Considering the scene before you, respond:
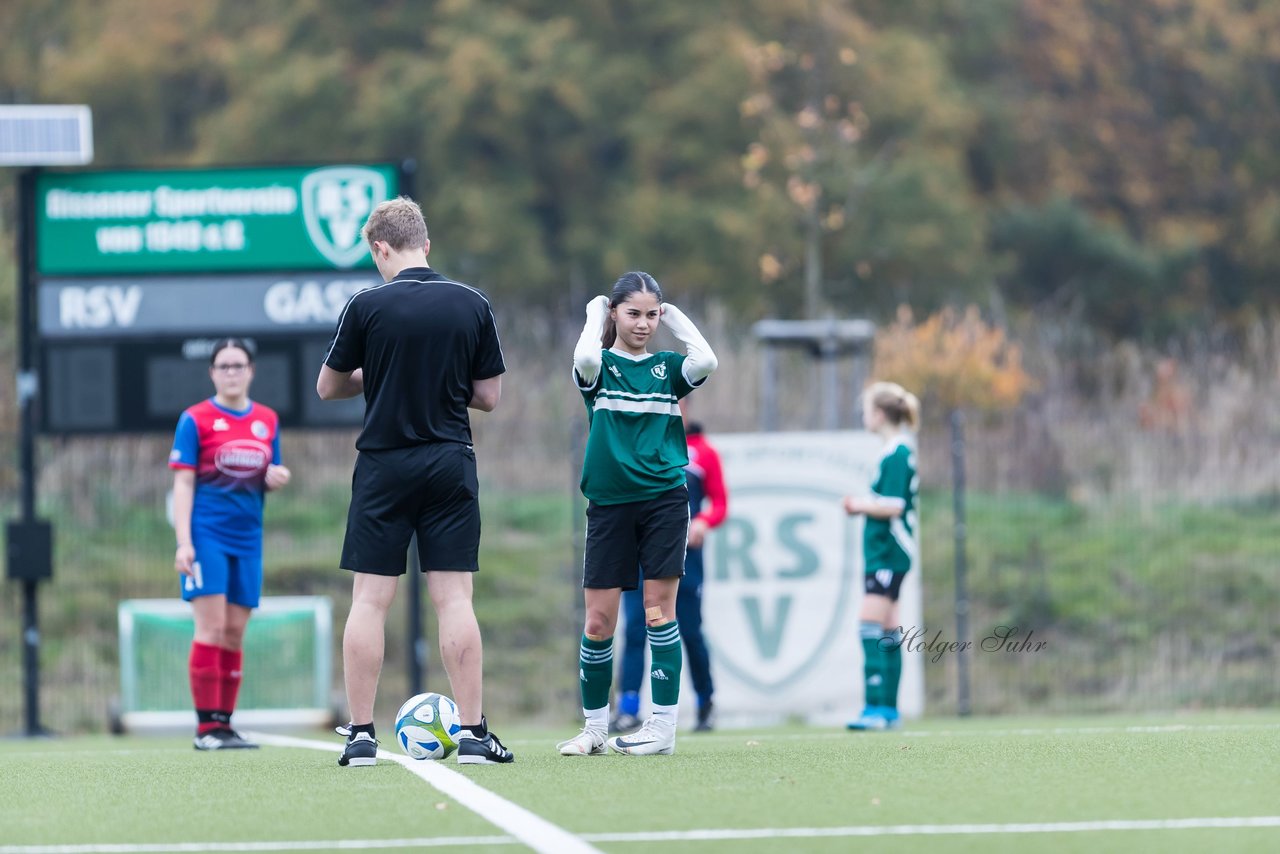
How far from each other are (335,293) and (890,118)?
2121 centimetres

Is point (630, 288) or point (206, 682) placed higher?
point (630, 288)

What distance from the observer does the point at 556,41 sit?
32438 millimetres

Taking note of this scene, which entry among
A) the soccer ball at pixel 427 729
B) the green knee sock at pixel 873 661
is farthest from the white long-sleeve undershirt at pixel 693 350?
the green knee sock at pixel 873 661

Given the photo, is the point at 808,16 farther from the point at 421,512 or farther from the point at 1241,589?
the point at 421,512

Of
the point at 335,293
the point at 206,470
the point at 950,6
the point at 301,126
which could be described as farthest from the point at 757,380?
the point at 950,6

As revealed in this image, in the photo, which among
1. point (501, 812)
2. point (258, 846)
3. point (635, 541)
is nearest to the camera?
point (258, 846)

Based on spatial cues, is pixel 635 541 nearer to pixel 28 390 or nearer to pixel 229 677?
pixel 229 677

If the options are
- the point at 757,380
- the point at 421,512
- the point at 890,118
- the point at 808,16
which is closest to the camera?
the point at 421,512

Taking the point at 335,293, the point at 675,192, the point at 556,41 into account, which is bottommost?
the point at 335,293

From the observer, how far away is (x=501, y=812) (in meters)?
5.64

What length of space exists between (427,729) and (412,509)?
2.85ft

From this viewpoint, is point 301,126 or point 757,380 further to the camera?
point 301,126

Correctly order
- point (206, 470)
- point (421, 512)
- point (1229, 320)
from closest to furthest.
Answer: point (421, 512), point (206, 470), point (1229, 320)

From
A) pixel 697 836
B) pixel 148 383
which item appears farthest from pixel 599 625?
pixel 148 383
